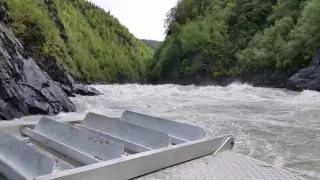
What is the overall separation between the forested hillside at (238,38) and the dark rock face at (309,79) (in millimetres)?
1332

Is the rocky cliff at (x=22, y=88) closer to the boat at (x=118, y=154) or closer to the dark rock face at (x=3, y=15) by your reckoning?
the dark rock face at (x=3, y=15)

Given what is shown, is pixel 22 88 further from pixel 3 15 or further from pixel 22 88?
pixel 3 15

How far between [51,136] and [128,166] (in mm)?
994

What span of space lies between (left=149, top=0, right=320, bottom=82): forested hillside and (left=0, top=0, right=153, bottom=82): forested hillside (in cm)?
1087

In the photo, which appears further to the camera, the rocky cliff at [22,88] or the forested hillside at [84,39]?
the forested hillside at [84,39]

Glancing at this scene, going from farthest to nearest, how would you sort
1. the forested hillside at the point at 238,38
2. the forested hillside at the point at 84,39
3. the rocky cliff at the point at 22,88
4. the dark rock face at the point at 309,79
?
1. the forested hillside at the point at 238,38
2. the dark rock face at the point at 309,79
3. the forested hillside at the point at 84,39
4. the rocky cliff at the point at 22,88

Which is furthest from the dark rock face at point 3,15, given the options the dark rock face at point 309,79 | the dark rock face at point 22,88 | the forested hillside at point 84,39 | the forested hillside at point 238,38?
the forested hillside at point 238,38

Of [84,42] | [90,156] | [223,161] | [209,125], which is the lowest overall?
[209,125]

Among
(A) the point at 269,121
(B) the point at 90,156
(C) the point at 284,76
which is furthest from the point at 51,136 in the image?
(C) the point at 284,76

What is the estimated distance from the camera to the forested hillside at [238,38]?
56.6 feet

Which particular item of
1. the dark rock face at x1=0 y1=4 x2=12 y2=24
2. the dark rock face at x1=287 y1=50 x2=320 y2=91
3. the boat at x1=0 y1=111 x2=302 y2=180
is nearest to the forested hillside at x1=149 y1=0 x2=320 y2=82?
the dark rock face at x1=287 y1=50 x2=320 y2=91

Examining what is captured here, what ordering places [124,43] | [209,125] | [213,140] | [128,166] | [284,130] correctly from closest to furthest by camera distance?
[128,166]
[213,140]
[284,130]
[209,125]
[124,43]

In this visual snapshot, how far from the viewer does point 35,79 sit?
7.85 metres

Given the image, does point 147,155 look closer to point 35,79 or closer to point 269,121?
point 269,121
